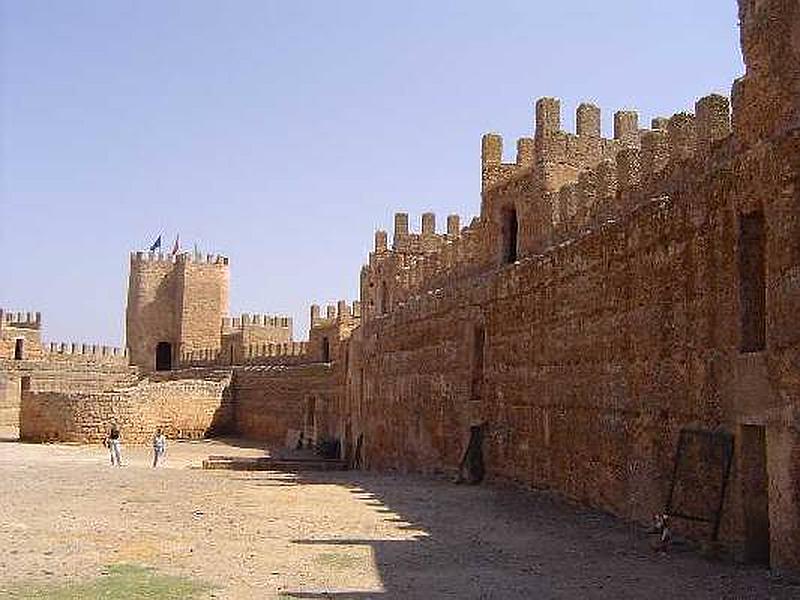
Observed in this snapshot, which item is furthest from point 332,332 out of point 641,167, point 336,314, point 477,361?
point 641,167

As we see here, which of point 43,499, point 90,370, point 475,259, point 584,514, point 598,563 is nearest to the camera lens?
point 598,563

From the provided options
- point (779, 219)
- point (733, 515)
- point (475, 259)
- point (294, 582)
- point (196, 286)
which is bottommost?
point (294, 582)

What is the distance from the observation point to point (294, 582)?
7.58 m

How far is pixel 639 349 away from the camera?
10492 millimetres

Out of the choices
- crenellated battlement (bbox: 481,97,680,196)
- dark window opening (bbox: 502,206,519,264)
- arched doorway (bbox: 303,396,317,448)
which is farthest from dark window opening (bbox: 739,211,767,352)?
arched doorway (bbox: 303,396,317,448)

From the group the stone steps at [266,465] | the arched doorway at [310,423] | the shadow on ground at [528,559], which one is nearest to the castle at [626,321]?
the shadow on ground at [528,559]

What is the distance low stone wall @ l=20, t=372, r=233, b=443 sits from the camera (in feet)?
88.2

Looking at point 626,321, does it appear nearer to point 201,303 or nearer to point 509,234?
point 509,234

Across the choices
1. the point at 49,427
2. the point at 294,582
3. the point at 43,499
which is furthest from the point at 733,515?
the point at 49,427

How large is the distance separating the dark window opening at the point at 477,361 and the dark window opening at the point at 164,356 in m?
31.3

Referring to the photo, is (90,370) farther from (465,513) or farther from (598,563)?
(598,563)

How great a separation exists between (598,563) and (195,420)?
2626 centimetres

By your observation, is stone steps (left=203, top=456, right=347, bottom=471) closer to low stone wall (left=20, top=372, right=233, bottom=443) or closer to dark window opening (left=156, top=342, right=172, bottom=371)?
low stone wall (left=20, top=372, right=233, bottom=443)

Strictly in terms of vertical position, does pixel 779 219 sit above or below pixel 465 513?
above
